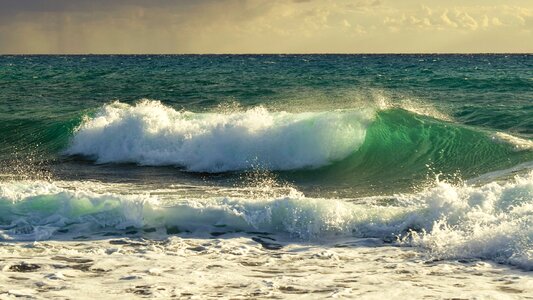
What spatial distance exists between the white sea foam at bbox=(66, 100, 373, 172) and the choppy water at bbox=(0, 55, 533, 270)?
48 millimetres

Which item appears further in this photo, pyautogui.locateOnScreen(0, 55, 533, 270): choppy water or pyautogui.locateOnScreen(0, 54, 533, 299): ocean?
pyautogui.locateOnScreen(0, 55, 533, 270): choppy water

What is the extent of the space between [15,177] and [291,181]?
19.5ft

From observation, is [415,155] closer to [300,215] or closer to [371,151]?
[371,151]

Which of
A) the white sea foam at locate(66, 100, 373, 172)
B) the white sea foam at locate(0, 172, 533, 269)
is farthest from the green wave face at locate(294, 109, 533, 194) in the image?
the white sea foam at locate(0, 172, 533, 269)

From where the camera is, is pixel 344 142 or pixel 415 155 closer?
pixel 415 155

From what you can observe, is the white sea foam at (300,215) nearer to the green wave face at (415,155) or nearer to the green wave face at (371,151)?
the green wave face at (371,151)

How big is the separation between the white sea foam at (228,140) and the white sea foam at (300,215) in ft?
21.0

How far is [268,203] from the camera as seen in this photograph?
11.3 meters

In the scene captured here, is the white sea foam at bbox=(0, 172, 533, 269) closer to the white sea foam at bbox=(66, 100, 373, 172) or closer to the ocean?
the ocean

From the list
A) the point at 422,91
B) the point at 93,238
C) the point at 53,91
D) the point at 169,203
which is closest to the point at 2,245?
the point at 93,238

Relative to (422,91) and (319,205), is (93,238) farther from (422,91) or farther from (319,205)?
(422,91)

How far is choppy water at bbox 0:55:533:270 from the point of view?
10.5 m

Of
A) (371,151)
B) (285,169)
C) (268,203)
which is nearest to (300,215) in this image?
(268,203)

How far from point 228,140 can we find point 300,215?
8.66 meters
